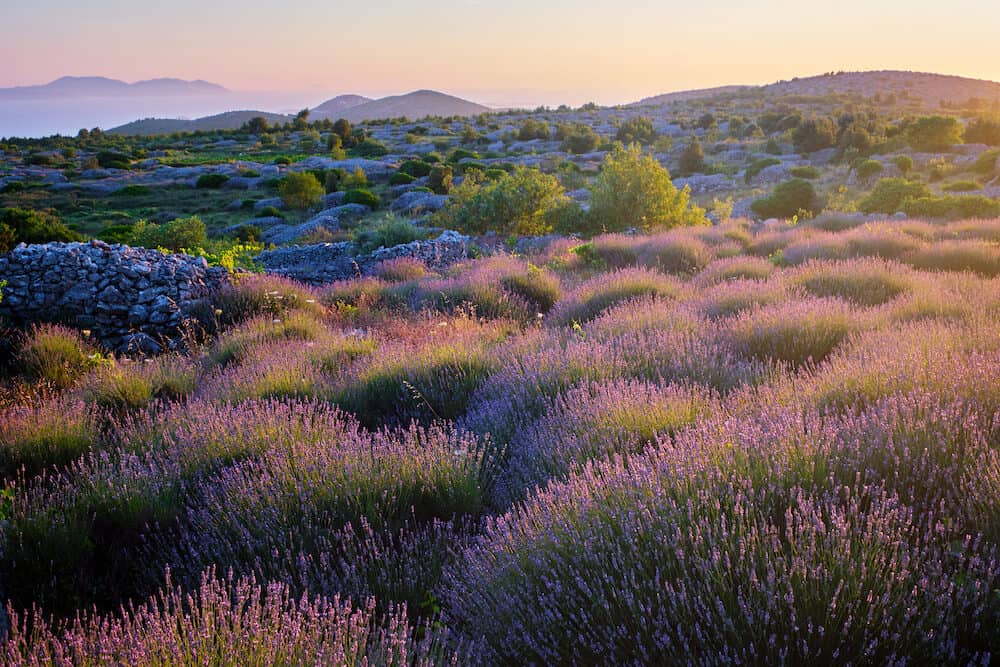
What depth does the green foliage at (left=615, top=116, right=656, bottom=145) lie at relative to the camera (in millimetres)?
46969

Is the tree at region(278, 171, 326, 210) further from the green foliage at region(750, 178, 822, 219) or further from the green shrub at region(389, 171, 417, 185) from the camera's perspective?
the green foliage at region(750, 178, 822, 219)

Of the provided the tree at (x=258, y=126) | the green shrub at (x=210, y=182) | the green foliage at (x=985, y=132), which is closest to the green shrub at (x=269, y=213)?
the green shrub at (x=210, y=182)

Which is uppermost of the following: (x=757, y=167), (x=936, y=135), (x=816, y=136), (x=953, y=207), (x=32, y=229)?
(x=816, y=136)

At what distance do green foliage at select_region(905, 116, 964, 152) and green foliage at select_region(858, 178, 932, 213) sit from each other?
16.0 meters

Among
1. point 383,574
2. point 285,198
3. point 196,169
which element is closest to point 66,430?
point 383,574

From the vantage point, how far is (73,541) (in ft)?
10.1

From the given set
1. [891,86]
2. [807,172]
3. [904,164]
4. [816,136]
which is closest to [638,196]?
[904,164]

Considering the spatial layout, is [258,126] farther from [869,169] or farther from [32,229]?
[869,169]

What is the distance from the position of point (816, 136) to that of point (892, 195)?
67.1ft

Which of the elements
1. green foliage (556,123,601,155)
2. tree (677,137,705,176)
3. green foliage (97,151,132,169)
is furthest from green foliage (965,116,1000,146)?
green foliage (97,151,132,169)

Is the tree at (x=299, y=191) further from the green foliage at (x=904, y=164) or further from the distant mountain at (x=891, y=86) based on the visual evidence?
the distant mountain at (x=891, y=86)

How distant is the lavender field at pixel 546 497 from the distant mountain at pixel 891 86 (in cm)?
7449

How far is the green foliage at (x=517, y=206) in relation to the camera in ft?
52.3

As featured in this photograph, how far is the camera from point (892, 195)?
1738 centimetres
